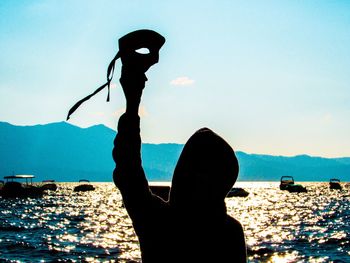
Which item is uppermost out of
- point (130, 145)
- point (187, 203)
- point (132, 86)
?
point (132, 86)

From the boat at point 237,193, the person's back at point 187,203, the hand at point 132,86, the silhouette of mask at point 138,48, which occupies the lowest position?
the boat at point 237,193

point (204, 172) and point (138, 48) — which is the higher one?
point (138, 48)

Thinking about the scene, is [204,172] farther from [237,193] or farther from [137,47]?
[237,193]

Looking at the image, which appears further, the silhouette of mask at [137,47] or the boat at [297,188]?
the boat at [297,188]

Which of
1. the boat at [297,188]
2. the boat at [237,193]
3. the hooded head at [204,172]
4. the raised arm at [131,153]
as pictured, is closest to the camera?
the raised arm at [131,153]

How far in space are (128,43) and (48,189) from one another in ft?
464

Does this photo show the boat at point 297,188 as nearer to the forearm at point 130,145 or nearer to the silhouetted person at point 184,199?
the silhouetted person at point 184,199

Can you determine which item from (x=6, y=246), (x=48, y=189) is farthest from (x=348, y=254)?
(x=48, y=189)

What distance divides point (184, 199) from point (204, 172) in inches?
6.4

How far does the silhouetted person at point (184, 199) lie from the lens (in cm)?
196

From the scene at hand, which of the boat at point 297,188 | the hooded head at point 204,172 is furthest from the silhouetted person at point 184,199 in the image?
the boat at point 297,188

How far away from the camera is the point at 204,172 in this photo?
6.91 feet

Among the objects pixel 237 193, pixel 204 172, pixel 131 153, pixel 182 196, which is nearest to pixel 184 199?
pixel 182 196

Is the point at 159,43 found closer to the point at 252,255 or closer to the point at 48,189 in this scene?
the point at 252,255
